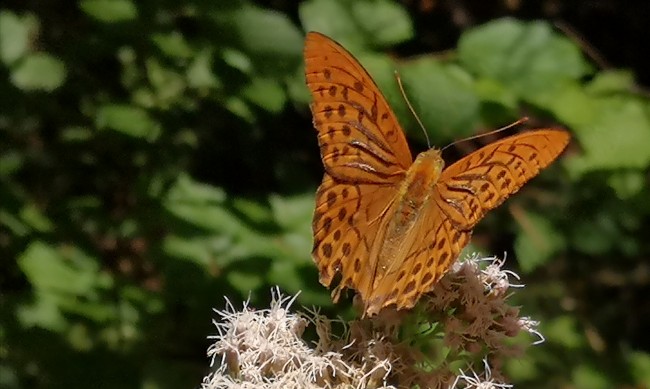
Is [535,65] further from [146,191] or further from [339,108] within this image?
[146,191]

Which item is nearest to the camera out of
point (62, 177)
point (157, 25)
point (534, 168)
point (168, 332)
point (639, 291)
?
point (534, 168)

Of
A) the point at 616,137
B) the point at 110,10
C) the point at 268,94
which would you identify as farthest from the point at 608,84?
the point at 110,10

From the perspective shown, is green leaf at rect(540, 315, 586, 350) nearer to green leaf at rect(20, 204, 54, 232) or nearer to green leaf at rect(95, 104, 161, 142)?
green leaf at rect(95, 104, 161, 142)

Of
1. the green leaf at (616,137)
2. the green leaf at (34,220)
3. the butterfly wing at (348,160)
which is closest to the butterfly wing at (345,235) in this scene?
the butterfly wing at (348,160)

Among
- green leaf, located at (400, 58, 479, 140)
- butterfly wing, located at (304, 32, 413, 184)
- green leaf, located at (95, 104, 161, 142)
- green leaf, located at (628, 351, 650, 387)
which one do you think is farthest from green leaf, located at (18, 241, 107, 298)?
green leaf, located at (628, 351, 650, 387)

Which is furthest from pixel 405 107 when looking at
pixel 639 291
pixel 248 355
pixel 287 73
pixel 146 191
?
pixel 639 291

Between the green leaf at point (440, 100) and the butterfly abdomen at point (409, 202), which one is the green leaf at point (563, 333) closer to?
the green leaf at point (440, 100)
